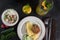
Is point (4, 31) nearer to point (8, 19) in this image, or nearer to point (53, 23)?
point (8, 19)

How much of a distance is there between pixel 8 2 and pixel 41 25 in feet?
0.72

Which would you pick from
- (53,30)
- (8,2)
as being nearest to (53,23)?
(53,30)

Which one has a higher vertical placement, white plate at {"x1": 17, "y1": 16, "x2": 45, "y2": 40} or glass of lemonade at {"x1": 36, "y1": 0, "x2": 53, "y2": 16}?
glass of lemonade at {"x1": 36, "y1": 0, "x2": 53, "y2": 16}

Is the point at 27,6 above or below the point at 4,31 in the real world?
above

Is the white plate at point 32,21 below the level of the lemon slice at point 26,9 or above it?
below

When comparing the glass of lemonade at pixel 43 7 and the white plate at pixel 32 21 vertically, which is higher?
the glass of lemonade at pixel 43 7

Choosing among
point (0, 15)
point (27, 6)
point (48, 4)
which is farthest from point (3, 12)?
point (48, 4)

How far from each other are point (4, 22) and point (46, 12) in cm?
23

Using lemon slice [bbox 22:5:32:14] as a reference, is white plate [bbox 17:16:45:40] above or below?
below

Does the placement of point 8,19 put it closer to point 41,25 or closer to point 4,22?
point 4,22

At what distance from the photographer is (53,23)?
983 mm

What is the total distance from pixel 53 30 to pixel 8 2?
0.29m

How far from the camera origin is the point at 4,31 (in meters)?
0.94

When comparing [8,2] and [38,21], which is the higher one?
[8,2]
